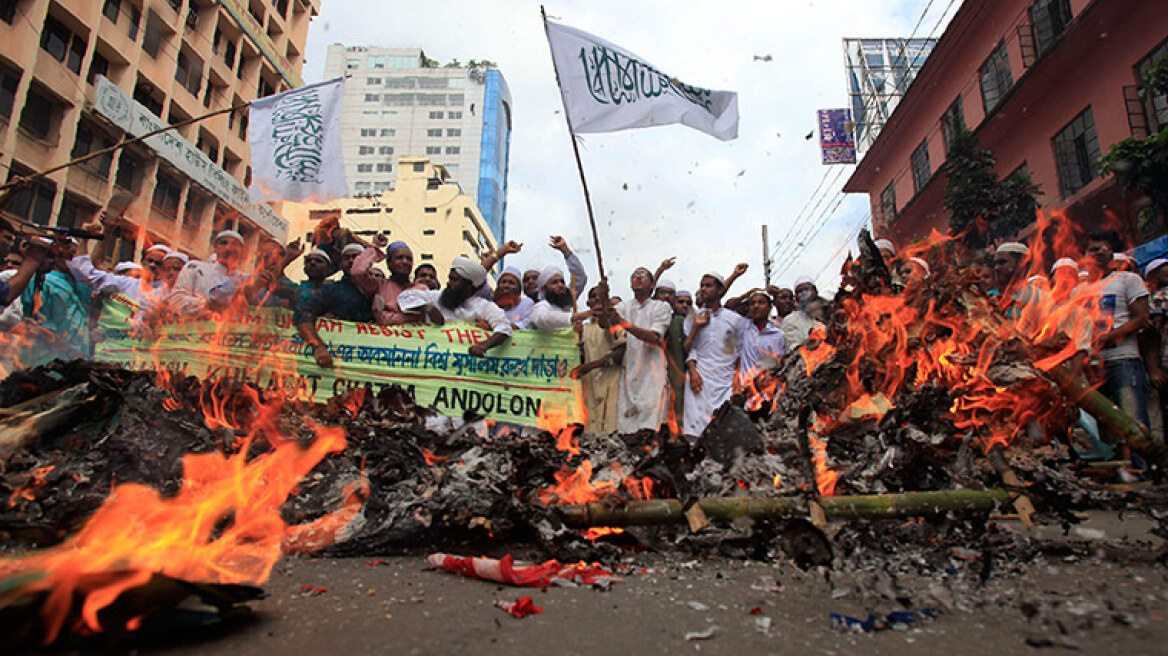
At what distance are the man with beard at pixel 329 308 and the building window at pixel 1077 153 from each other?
1638 cm

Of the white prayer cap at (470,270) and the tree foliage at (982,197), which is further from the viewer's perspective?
the tree foliage at (982,197)

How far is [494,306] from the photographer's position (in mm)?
6566

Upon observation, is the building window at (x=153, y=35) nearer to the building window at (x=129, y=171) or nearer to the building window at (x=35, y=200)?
the building window at (x=129, y=171)

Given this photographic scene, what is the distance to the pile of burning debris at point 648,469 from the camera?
9.51ft

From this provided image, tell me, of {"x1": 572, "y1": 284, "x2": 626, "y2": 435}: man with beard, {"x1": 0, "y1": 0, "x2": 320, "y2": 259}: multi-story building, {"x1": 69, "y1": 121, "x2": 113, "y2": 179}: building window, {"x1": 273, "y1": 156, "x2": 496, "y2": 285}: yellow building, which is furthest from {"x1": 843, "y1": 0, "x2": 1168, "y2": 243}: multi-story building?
{"x1": 273, "y1": 156, "x2": 496, "y2": 285}: yellow building

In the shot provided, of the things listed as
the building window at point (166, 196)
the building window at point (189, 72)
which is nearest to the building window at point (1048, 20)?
the building window at point (166, 196)

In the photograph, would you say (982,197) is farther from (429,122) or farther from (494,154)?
(429,122)

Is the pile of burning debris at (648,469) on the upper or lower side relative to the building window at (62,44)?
lower

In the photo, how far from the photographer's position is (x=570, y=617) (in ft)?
7.02

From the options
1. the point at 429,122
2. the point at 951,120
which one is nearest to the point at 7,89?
the point at 951,120

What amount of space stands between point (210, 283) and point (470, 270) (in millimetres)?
2743

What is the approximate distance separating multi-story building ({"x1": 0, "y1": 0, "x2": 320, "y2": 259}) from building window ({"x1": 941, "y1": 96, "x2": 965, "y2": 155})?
22.5m

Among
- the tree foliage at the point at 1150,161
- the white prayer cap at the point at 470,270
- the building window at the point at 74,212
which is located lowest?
the white prayer cap at the point at 470,270

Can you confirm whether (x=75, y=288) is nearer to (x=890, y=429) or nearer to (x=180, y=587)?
(x=180, y=587)
